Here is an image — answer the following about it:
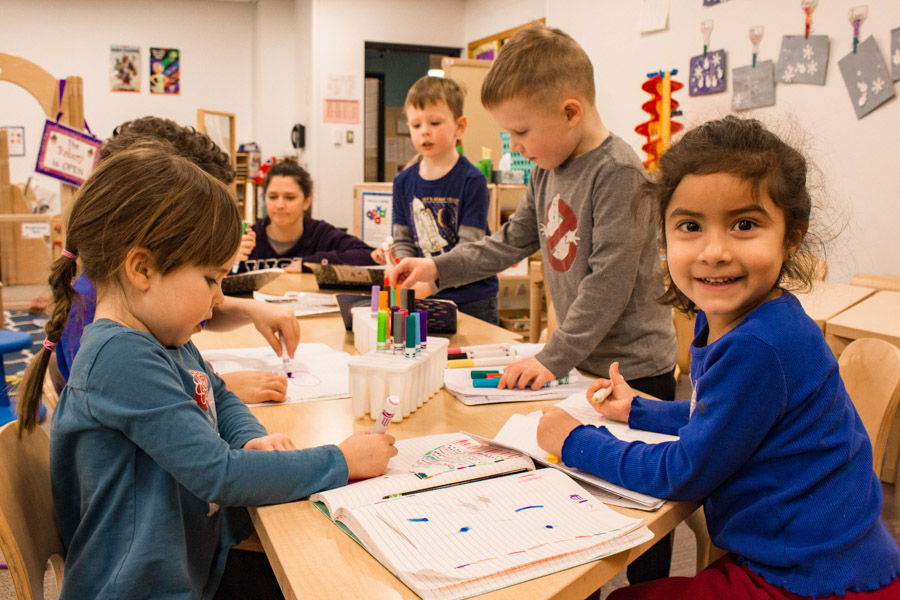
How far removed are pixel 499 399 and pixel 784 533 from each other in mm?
487

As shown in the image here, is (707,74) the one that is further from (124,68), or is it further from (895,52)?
(124,68)

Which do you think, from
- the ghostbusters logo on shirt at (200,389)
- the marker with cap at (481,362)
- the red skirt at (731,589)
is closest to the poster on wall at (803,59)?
the marker with cap at (481,362)

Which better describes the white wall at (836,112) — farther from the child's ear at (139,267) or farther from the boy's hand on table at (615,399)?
the child's ear at (139,267)

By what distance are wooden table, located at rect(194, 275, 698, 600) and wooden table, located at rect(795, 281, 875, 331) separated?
1.28 metres

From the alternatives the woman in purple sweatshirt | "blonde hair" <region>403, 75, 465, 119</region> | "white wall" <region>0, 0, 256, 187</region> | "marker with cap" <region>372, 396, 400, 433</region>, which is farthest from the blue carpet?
"marker with cap" <region>372, 396, 400, 433</region>

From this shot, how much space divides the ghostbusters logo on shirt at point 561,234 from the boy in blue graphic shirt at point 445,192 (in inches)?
28.0

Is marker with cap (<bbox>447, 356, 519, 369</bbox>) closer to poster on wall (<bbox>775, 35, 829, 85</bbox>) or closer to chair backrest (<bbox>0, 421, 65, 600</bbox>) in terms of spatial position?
chair backrest (<bbox>0, 421, 65, 600</bbox>)

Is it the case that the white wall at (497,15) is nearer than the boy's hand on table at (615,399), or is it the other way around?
the boy's hand on table at (615,399)

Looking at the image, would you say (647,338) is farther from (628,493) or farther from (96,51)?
(96,51)

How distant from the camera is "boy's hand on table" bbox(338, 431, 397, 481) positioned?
843 millimetres

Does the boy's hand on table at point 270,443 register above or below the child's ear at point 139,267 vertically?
below

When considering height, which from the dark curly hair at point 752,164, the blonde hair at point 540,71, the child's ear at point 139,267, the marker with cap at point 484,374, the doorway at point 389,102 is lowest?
the marker with cap at point 484,374

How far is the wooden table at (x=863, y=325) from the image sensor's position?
1858 millimetres

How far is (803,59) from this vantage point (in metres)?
3.15
